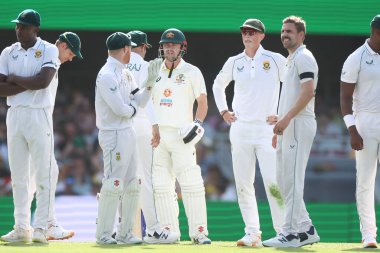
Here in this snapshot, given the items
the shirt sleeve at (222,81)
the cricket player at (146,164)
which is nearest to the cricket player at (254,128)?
the shirt sleeve at (222,81)

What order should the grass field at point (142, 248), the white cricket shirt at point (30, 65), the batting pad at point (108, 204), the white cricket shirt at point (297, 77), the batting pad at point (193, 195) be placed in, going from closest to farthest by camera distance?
1. the grass field at point (142, 248)
2. the white cricket shirt at point (297, 77)
3. the batting pad at point (108, 204)
4. the white cricket shirt at point (30, 65)
5. the batting pad at point (193, 195)

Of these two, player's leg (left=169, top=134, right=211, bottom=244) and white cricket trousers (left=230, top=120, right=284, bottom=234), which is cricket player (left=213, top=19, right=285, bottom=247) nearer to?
white cricket trousers (left=230, top=120, right=284, bottom=234)

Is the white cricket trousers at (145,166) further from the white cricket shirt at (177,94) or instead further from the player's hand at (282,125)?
the player's hand at (282,125)

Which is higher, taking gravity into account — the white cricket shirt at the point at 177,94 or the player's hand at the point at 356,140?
the white cricket shirt at the point at 177,94

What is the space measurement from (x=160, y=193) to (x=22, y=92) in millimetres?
1745

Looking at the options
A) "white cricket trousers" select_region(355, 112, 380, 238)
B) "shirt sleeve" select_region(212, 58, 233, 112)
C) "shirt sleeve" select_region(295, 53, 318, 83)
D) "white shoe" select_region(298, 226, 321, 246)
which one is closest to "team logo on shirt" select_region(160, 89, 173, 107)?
"shirt sleeve" select_region(212, 58, 233, 112)

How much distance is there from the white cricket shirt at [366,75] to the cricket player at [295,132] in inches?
18.0

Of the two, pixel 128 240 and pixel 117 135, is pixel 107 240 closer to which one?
pixel 128 240

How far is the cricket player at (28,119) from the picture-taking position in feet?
31.2

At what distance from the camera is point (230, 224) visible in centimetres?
1328

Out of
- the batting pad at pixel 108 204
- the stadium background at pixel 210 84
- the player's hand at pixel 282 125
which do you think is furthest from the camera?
the stadium background at pixel 210 84

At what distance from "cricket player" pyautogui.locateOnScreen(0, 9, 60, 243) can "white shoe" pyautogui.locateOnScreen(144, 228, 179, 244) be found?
105 cm

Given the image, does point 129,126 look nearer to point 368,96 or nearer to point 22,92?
point 22,92

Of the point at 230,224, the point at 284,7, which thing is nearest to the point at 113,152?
the point at 230,224
